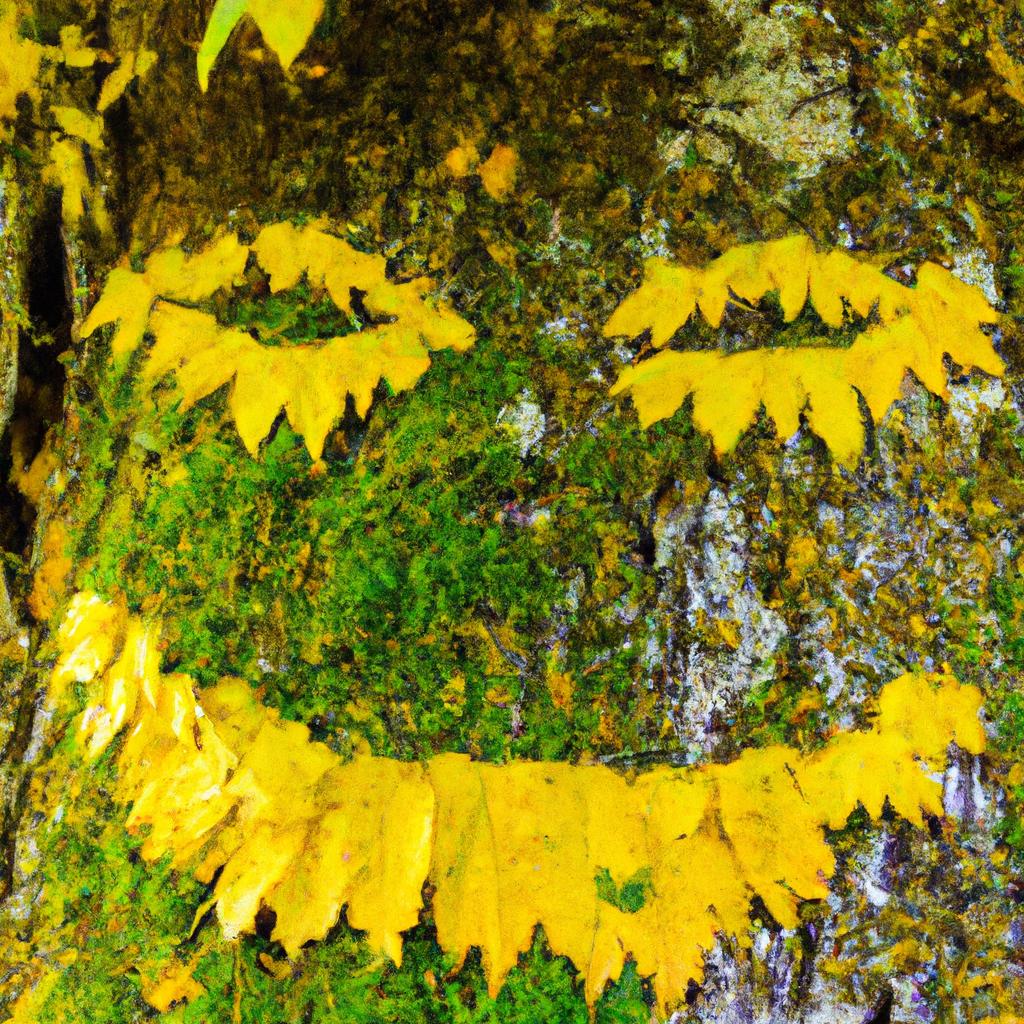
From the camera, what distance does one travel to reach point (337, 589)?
1382 millimetres

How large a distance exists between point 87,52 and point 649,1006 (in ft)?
6.38

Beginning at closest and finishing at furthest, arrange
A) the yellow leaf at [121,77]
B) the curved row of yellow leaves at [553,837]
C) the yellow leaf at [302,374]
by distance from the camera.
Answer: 1. the curved row of yellow leaves at [553,837]
2. the yellow leaf at [302,374]
3. the yellow leaf at [121,77]

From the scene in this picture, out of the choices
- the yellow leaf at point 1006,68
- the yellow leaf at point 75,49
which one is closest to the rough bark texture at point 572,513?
the yellow leaf at point 1006,68

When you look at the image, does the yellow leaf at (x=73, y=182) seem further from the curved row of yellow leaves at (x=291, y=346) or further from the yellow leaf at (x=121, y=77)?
the curved row of yellow leaves at (x=291, y=346)

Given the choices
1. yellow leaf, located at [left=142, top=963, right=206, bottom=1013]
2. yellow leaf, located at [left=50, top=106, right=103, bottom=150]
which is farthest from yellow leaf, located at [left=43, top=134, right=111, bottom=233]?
yellow leaf, located at [left=142, top=963, right=206, bottom=1013]

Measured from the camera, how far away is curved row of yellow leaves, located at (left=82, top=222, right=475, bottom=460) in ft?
4.60

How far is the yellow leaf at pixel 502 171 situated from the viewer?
1.43 meters

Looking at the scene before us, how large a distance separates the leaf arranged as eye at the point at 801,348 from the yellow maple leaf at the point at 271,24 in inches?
27.5

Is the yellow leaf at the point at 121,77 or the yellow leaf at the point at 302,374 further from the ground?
the yellow leaf at the point at 121,77

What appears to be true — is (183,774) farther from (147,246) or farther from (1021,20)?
(1021,20)


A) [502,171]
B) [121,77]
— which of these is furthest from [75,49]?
[502,171]

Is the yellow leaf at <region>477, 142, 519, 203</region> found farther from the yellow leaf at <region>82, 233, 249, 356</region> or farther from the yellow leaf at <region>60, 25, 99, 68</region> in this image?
the yellow leaf at <region>60, 25, 99, 68</region>

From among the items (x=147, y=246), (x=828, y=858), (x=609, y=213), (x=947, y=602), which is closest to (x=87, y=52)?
(x=147, y=246)

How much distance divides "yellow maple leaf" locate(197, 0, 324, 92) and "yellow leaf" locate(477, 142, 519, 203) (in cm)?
37
